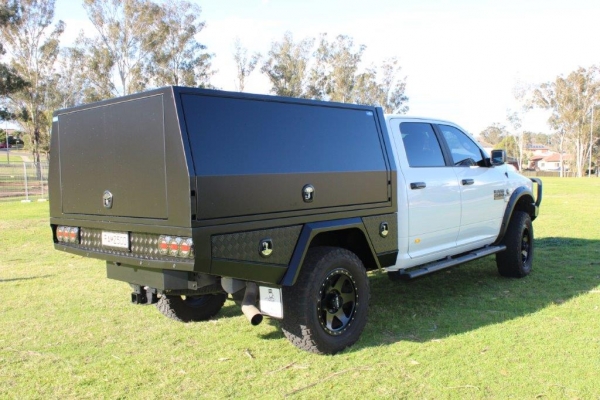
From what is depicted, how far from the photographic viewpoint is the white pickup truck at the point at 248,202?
12.2 feet

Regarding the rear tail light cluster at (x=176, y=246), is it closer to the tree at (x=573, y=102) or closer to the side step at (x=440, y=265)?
the side step at (x=440, y=265)

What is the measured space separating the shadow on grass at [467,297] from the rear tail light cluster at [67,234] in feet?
8.42

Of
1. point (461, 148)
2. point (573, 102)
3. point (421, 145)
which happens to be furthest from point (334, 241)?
point (573, 102)

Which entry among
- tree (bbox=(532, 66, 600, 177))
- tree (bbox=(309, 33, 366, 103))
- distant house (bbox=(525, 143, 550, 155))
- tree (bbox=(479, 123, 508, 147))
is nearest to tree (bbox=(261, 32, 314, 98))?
tree (bbox=(309, 33, 366, 103))

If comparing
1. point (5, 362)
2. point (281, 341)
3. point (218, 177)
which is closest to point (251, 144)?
point (218, 177)

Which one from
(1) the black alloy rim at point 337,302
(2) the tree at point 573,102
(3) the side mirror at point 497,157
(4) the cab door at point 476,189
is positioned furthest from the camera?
(2) the tree at point 573,102

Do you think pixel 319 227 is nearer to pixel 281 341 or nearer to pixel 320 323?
pixel 320 323

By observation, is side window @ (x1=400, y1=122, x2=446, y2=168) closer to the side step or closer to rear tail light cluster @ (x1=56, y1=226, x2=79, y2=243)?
the side step

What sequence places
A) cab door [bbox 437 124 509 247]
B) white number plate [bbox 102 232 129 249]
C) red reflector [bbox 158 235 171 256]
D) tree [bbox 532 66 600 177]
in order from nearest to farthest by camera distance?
red reflector [bbox 158 235 171 256]
white number plate [bbox 102 232 129 249]
cab door [bbox 437 124 509 247]
tree [bbox 532 66 600 177]

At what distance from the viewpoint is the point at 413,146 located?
5.65 m

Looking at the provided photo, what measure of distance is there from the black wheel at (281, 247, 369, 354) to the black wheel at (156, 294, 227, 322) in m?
1.17

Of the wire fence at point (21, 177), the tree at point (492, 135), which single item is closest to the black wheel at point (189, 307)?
the wire fence at point (21, 177)

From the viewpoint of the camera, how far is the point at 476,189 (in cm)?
634

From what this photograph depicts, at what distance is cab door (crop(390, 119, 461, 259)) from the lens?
5379 millimetres
